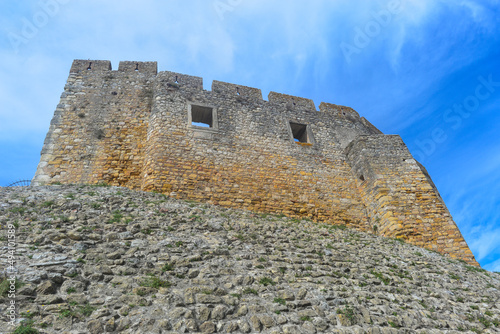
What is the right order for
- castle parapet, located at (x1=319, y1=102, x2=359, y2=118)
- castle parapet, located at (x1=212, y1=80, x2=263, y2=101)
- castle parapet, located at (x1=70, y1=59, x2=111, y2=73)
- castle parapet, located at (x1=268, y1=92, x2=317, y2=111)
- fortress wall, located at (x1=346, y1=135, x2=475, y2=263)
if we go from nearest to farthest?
1. fortress wall, located at (x1=346, y1=135, x2=475, y2=263)
2. castle parapet, located at (x1=70, y1=59, x2=111, y2=73)
3. castle parapet, located at (x1=212, y1=80, x2=263, y2=101)
4. castle parapet, located at (x1=268, y1=92, x2=317, y2=111)
5. castle parapet, located at (x1=319, y1=102, x2=359, y2=118)

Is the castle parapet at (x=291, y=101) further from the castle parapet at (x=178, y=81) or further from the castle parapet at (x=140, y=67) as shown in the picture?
the castle parapet at (x=140, y=67)

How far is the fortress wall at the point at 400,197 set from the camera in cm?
939

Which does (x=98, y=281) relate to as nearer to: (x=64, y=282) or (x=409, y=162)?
(x=64, y=282)

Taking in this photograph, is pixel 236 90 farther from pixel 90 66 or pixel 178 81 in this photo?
pixel 90 66

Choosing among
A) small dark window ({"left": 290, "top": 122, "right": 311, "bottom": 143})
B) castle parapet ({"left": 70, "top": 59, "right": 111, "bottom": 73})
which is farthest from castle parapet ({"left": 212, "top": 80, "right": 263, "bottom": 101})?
castle parapet ({"left": 70, "top": 59, "right": 111, "bottom": 73})

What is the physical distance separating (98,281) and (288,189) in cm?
754

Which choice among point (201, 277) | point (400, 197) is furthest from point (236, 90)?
point (201, 277)

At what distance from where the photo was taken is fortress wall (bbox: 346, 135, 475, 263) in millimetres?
9391

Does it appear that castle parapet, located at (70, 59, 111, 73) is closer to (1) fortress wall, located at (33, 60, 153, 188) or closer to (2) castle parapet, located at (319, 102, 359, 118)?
(1) fortress wall, located at (33, 60, 153, 188)

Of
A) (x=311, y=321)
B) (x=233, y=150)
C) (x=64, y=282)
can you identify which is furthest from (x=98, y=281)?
(x=233, y=150)

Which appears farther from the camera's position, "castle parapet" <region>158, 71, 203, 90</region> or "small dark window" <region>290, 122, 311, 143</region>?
"small dark window" <region>290, 122, 311, 143</region>

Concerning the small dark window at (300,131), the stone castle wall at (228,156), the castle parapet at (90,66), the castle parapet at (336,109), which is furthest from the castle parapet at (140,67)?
the castle parapet at (336,109)

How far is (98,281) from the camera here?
13.0 feet

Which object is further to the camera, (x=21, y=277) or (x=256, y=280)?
(x=256, y=280)
